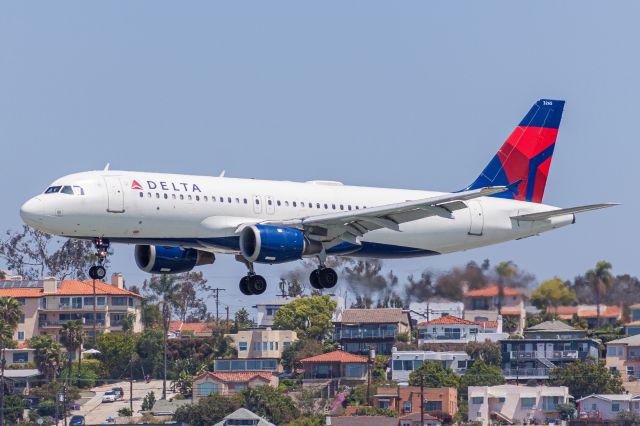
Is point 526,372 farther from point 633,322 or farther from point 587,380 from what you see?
point 633,322

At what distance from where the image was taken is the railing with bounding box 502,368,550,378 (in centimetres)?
13788

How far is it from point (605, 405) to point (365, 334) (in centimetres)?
3475

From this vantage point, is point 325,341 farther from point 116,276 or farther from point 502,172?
point 502,172

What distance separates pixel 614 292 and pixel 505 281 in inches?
→ 1670

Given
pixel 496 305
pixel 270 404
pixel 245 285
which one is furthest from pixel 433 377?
pixel 245 285

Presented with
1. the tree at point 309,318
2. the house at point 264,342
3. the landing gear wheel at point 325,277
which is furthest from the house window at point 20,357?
the landing gear wheel at point 325,277

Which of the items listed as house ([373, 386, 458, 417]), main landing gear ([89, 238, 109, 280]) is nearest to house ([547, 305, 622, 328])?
house ([373, 386, 458, 417])

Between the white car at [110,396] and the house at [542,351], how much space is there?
36.6 meters

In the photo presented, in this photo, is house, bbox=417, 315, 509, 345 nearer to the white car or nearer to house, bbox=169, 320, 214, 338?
house, bbox=169, 320, 214, 338

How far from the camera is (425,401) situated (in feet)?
400

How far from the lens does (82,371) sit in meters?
147

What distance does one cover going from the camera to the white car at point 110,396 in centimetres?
14000

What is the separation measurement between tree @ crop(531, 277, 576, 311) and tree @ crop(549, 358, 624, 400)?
20903mm

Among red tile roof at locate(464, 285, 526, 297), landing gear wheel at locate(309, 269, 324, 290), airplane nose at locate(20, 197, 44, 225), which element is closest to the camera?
airplane nose at locate(20, 197, 44, 225)
